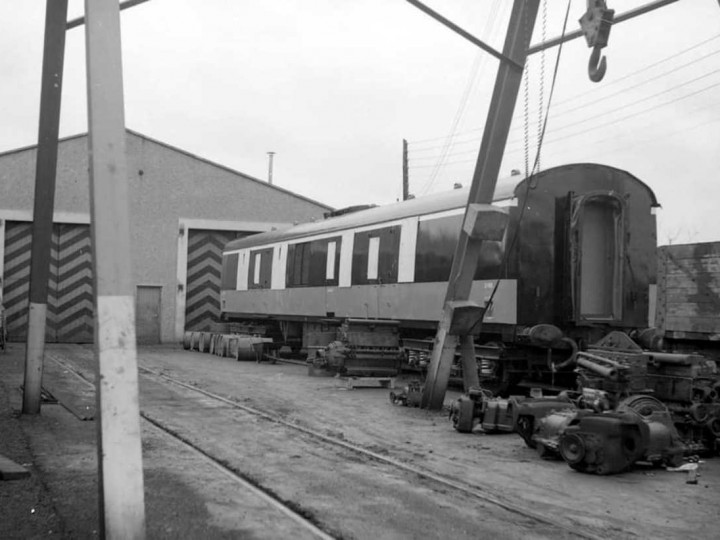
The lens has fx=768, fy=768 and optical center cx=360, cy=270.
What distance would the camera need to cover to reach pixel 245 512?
5.40 meters

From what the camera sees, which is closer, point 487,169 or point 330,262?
point 487,169

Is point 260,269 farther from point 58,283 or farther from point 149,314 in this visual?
point 58,283

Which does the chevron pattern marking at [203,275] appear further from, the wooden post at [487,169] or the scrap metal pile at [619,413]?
the scrap metal pile at [619,413]

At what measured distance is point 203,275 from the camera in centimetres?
2912

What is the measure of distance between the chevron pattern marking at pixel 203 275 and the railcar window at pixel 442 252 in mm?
15770

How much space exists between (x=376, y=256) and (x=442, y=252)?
247 cm

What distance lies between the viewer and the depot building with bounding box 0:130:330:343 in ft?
86.9

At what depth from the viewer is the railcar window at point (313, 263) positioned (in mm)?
17812

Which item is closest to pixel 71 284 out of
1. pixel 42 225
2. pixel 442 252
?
pixel 442 252

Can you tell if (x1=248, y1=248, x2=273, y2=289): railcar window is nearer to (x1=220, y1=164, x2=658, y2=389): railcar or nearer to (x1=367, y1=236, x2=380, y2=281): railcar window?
(x1=367, y1=236, x2=380, y2=281): railcar window

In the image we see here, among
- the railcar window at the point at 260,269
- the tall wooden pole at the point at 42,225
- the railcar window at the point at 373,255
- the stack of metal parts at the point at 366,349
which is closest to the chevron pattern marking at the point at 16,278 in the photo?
the railcar window at the point at 260,269

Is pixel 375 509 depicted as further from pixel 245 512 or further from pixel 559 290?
pixel 559 290

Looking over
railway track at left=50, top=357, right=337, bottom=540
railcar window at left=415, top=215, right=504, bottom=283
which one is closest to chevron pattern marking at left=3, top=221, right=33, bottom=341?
railcar window at left=415, top=215, right=504, bottom=283

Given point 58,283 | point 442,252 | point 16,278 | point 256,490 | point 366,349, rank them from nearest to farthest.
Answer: point 256,490, point 442,252, point 366,349, point 16,278, point 58,283
